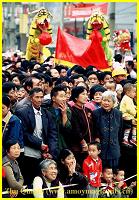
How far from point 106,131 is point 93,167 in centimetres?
55

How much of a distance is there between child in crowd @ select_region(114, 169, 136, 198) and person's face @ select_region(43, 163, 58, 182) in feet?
3.94

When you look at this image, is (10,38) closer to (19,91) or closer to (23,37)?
(23,37)

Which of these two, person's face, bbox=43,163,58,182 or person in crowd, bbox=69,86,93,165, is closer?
person's face, bbox=43,163,58,182

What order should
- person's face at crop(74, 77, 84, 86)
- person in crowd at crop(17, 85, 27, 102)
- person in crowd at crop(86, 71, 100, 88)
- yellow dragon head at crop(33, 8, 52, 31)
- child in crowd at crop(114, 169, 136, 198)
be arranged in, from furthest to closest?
yellow dragon head at crop(33, 8, 52, 31), person in crowd at crop(86, 71, 100, 88), person's face at crop(74, 77, 84, 86), person in crowd at crop(17, 85, 27, 102), child in crowd at crop(114, 169, 136, 198)

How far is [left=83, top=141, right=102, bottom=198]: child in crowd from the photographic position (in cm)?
859

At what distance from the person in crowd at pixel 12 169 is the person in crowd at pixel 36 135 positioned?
0.46 meters

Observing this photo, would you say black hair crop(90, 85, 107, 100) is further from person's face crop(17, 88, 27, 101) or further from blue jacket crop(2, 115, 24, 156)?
blue jacket crop(2, 115, 24, 156)

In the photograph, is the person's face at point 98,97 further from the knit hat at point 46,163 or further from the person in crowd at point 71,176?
the knit hat at point 46,163

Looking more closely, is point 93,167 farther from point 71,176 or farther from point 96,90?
point 96,90

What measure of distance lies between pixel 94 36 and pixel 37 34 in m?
2.04

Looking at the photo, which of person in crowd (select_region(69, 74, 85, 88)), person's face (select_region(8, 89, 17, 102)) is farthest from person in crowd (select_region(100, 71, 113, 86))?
person's face (select_region(8, 89, 17, 102))

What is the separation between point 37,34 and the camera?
60.4 feet

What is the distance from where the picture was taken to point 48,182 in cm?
788

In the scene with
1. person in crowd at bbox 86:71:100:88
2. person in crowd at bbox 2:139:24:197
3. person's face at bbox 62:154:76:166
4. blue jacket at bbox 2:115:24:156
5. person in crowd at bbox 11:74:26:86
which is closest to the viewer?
person in crowd at bbox 2:139:24:197
